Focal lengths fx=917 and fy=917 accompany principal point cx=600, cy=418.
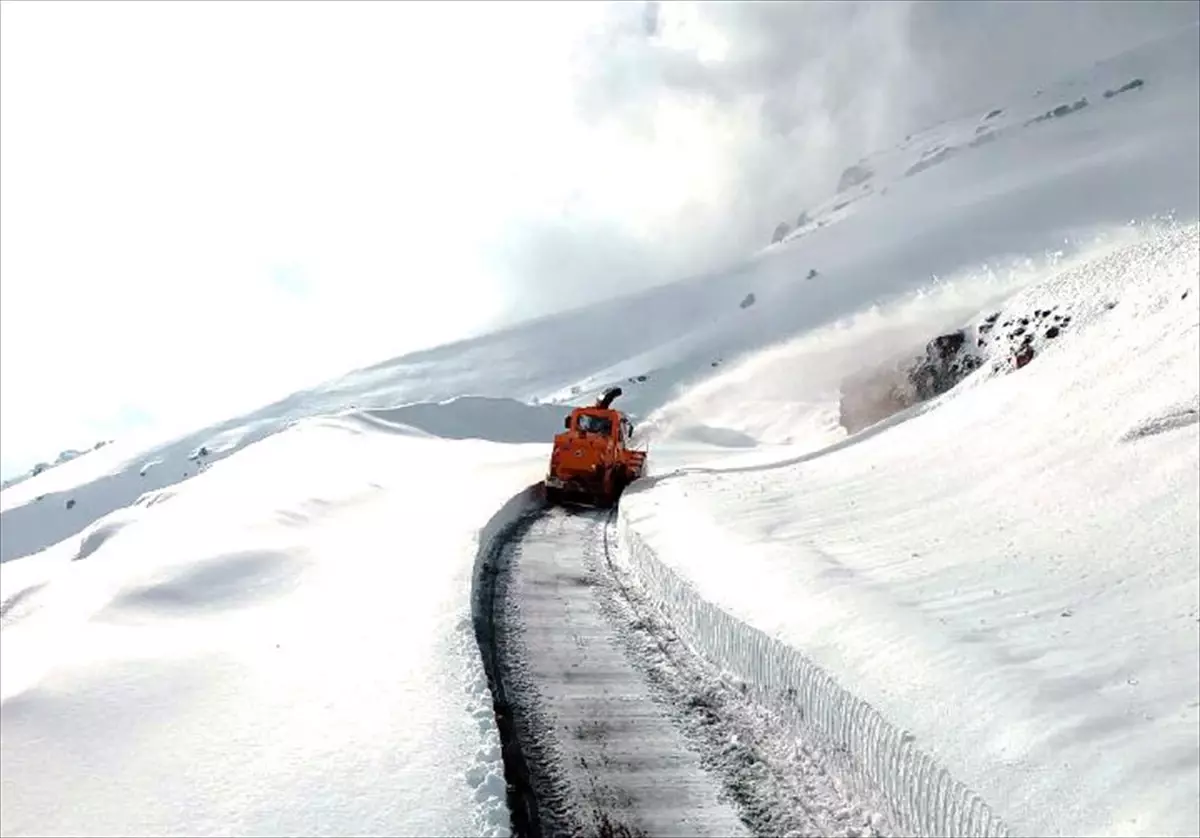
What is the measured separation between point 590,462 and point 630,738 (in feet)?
47.8

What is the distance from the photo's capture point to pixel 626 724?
9.16 metres

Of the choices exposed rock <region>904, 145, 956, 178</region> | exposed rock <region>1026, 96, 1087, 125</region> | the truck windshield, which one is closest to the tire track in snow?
the truck windshield

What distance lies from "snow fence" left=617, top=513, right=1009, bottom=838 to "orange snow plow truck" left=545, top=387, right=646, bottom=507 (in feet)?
35.9

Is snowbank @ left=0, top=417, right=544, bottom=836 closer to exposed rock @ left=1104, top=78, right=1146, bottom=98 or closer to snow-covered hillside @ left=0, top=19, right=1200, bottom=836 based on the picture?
snow-covered hillside @ left=0, top=19, right=1200, bottom=836

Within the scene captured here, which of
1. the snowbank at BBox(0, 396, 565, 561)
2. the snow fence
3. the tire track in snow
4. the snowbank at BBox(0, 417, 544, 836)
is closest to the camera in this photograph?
the snow fence

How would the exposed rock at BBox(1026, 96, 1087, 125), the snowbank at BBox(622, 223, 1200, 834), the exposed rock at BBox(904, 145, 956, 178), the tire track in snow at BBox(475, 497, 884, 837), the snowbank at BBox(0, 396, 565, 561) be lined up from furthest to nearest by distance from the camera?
the exposed rock at BBox(904, 145, 956, 178)
the exposed rock at BBox(1026, 96, 1087, 125)
the snowbank at BBox(0, 396, 565, 561)
the tire track in snow at BBox(475, 497, 884, 837)
the snowbank at BBox(622, 223, 1200, 834)

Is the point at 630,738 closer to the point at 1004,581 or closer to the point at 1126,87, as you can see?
the point at 1004,581

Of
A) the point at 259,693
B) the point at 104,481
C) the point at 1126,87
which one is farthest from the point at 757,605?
the point at 1126,87

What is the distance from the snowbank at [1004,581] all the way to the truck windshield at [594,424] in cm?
347

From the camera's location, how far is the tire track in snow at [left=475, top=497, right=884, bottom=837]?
7.41m

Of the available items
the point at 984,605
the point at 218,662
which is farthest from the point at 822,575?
the point at 218,662

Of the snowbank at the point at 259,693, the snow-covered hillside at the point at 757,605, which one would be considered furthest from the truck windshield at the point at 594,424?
the snowbank at the point at 259,693

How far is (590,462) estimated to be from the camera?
76.3 ft

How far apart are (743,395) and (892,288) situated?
29.2m
